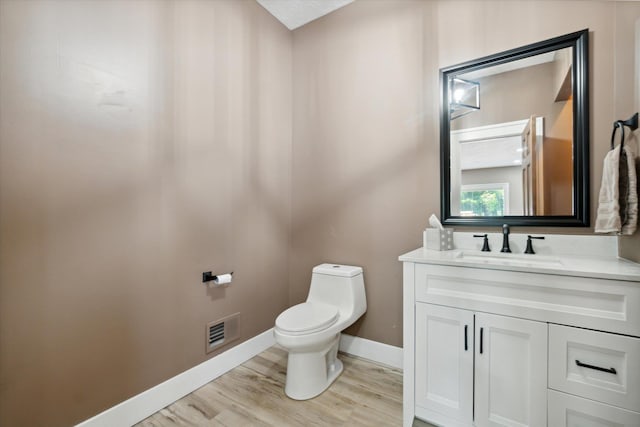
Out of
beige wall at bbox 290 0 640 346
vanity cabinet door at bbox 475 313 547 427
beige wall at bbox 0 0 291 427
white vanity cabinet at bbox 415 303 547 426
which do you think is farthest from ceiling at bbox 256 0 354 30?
vanity cabinet door at bbox 475 313 547 427

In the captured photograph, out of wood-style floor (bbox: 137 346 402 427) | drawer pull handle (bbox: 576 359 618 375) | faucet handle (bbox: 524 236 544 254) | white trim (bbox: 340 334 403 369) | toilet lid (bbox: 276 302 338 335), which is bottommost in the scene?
wood-style floor (bbox: 137 346 402 427)

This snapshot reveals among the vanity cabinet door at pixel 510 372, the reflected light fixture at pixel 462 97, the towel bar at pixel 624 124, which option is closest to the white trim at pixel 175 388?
the vanity cabinet door at pixel 510 372

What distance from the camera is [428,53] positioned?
1.86 meters

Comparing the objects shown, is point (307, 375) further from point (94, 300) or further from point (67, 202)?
point (67, 202)

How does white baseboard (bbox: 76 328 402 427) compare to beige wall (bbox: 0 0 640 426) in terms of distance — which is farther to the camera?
white baseboard (bbox: 76 328 402 427)

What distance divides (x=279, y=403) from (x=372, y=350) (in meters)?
0.78

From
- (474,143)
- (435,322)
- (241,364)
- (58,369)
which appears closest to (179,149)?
(58,369)

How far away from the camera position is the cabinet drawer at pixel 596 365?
3.21ft

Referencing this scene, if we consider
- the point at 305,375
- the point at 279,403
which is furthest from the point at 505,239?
the point at 279,403

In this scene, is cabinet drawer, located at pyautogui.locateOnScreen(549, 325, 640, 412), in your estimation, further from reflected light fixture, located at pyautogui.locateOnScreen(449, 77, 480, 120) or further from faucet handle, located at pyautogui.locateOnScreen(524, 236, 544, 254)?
reflected light fixture, located at pyautogui.locateOnScreen(449, 77, 480, 120)

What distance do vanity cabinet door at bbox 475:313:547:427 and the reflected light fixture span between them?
1255mm

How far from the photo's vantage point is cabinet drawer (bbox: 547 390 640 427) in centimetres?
99

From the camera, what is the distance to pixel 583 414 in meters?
1.05

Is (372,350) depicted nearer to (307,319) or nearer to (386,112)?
(307,319)
